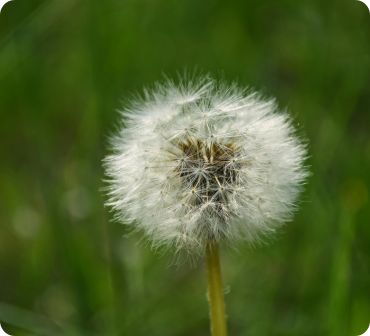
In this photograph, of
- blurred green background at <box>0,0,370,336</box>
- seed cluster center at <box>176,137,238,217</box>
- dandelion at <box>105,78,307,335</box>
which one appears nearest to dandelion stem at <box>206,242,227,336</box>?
dandelion at <box>105,78,307,335</box>

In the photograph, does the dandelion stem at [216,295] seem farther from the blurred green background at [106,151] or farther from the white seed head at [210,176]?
the blurred green background at [106,151]

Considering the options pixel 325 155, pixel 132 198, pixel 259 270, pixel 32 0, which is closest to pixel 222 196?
pixel 132 198

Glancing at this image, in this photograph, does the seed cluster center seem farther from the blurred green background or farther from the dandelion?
the blurred green background

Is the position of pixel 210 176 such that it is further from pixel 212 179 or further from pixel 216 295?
pixel 216 295

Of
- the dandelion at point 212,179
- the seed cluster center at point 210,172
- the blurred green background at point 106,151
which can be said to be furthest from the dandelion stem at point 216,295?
the blurred green background at point 106,151

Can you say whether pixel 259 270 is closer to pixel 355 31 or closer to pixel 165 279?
pixel 165 279

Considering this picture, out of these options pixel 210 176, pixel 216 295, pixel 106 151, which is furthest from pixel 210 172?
pixel 106 151
